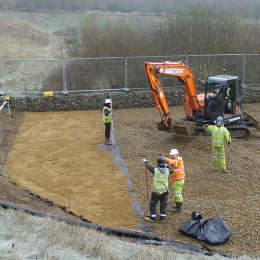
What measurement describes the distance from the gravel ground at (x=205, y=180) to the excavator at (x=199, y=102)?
0.62 meters

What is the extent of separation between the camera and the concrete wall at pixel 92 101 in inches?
870

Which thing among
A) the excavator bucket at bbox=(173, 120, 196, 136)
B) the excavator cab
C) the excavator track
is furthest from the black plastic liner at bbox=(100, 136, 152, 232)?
the excavator track

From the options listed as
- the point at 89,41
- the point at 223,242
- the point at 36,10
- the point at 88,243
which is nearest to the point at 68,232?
the point at 88,243

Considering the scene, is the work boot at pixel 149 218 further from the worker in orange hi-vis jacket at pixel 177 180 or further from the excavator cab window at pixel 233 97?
the excavator cab window at pixel 233 97

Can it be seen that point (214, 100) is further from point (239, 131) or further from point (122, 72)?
point (122, 72)

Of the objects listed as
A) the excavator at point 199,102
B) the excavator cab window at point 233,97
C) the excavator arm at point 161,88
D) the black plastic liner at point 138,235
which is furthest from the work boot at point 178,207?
the excavator cab window at point 233,97

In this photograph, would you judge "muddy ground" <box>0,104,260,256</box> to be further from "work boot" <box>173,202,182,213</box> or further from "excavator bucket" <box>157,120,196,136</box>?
"excavator bucket" <box>157,120,196,136</box>

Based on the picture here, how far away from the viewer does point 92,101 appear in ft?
74.4

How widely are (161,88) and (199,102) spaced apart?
2223 millimetres

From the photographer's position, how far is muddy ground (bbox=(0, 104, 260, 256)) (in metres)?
9.62

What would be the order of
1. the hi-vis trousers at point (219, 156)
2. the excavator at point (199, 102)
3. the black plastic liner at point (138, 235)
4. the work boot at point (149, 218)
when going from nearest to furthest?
the black plastic liner at point (138, 235)
the work boot at point (149, 218)
the hi-vis trousers at point (219, 156)
the excavator at point (199, 102)

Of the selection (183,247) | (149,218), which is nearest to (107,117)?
(149,218)

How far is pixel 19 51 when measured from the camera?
33.9 metres

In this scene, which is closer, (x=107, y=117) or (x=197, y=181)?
(x=197, y=181)
